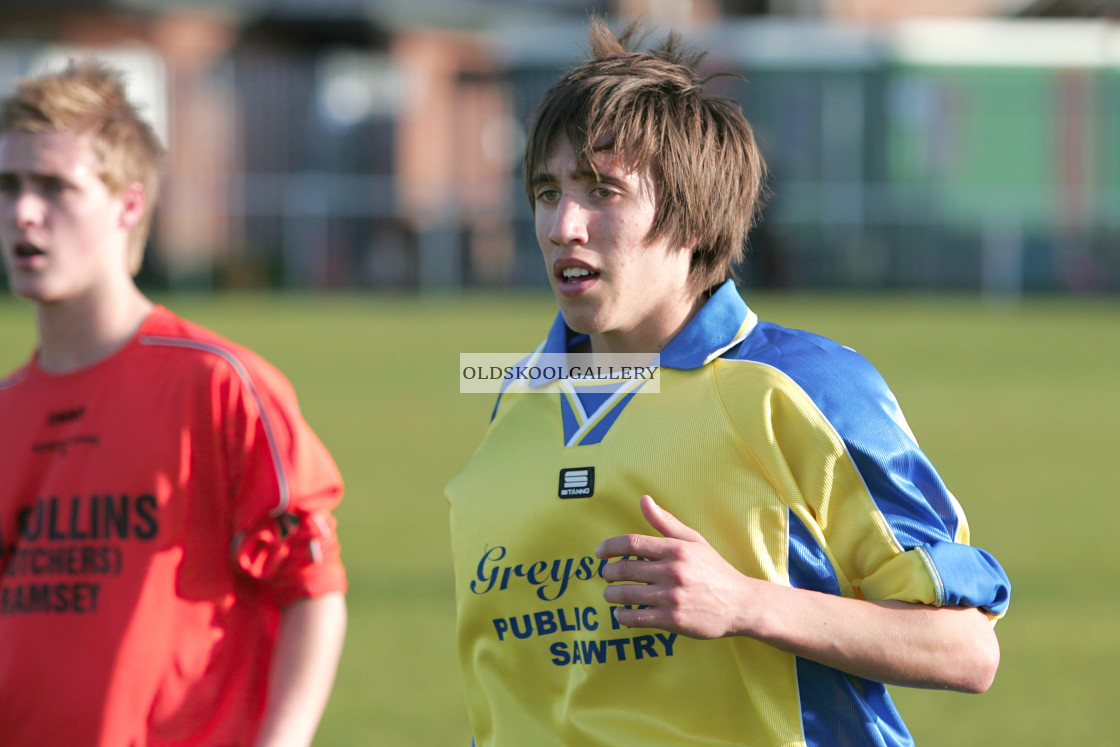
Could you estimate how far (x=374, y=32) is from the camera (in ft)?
112

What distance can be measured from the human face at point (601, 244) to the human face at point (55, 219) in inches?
40.6

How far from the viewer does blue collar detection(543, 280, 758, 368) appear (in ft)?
7.64

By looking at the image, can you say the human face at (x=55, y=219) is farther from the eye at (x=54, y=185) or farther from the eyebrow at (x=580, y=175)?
the eyebrow at (x=580, y=175)

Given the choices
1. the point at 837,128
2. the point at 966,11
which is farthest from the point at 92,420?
the point at 966,11

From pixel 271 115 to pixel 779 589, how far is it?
102ft

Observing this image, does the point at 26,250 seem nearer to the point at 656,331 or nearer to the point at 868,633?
the point at 656,331

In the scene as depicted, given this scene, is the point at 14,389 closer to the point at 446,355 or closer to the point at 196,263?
the point at 446,355

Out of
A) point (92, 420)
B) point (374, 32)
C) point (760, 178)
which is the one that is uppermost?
point (374, 32)

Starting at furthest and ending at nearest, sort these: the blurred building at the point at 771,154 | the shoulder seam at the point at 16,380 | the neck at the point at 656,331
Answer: the blurred building at the point at 771,154 < the shoulder seam at the point at 16,380 < the neck at the point at 656,331

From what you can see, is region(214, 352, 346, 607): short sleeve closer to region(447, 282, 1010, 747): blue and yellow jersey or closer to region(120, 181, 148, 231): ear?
region(447, 282, 1010, 747): blue and yellow jersey

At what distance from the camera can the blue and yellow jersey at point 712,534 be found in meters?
2.12

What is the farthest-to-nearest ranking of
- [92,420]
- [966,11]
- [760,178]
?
[966,11]
[92,420]
[760,178]

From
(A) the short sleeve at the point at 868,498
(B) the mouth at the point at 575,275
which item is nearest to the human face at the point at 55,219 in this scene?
(B) the mouth at the point at 575,275

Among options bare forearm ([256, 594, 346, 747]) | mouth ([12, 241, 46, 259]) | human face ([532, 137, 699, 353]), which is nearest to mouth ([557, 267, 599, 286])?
human face ([532, 137, 699, 353])
